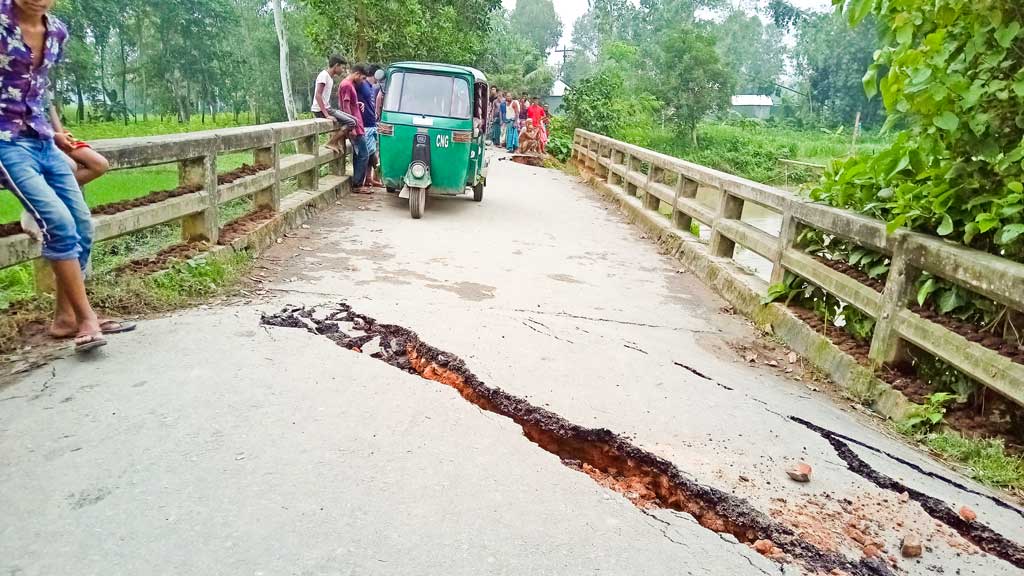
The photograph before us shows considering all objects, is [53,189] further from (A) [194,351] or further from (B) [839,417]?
(B) [839,417]

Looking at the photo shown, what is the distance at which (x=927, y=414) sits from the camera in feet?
11.7

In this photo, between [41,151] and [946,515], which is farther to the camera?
[41,151]

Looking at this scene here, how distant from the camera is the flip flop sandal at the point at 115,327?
372cm

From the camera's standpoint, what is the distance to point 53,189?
3334 mm

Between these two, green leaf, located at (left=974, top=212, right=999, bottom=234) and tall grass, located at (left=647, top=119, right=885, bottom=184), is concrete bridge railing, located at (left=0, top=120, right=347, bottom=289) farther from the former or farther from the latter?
tall grass, located at (left=647, top=119, right=885, bottom=184)

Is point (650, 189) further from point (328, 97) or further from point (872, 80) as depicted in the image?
point (872, 80)

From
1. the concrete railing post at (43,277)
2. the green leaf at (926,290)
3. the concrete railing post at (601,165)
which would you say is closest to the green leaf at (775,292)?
the green leaf at (926,290)

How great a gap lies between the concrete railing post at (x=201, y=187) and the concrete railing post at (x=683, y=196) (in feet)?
17.7

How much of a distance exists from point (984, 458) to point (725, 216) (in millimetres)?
3979

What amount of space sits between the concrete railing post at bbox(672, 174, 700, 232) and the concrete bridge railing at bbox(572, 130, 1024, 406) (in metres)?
0.80

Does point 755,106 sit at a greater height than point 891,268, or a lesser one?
greater

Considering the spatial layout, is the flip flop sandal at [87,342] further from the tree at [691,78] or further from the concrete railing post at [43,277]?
the tree at [691,78]

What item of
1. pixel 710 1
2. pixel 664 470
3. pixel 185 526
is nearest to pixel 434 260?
pixel 664 470

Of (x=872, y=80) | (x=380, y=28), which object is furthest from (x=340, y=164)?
(x=872, y=80)
